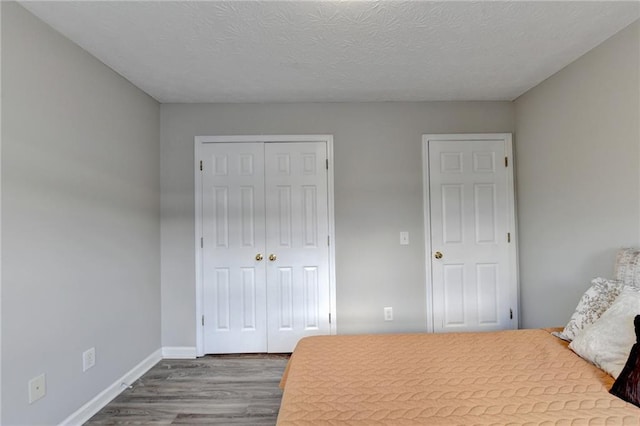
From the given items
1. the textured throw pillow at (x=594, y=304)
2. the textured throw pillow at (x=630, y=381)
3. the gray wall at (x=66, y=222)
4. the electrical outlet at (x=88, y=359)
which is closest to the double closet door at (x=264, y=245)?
the gray wall at (x=66, y=222)

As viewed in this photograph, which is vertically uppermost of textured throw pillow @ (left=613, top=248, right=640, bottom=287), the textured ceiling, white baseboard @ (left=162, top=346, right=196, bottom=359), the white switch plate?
the textured ceiling

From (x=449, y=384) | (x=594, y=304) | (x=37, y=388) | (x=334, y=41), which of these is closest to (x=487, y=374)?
(x=449, y=384)

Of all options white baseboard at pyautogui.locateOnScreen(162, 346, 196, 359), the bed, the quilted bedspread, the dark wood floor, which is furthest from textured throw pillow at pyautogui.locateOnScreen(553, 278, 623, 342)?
white baseboard at pyautogui.locateOnScreen(162, 346, 196, 359)

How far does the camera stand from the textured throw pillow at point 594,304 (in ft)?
4.88

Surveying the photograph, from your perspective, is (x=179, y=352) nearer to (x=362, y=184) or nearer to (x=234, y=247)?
(x=234, y=247)

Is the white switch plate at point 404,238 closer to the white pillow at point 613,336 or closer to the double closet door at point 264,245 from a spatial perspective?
the double closet door at point 264,245

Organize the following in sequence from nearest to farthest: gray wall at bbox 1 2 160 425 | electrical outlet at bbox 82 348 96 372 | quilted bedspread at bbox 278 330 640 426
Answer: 1. quilted bedspread at bbox 278 330 640 426
2. gray wall at bbox 1 2 160 425
3. electrical outlet at bbox 82 348 96 372

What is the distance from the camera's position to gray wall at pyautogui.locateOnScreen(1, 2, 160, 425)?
4.60 feet

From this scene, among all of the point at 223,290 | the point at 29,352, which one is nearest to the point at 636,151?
the point at 223,290

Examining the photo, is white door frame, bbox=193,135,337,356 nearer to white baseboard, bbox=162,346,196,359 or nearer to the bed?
white baseboard, bbox=162,346,196,359

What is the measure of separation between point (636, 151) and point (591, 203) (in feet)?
1.32

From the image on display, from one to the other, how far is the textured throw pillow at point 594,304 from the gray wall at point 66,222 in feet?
9.44

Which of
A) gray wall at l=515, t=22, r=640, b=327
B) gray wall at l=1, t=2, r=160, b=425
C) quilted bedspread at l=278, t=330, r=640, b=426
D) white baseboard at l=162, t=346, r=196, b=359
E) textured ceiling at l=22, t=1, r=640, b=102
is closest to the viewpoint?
quilted bedspread at l=278, t=330, r=640, b=426

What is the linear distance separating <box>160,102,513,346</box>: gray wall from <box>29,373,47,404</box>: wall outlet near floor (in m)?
1.12
